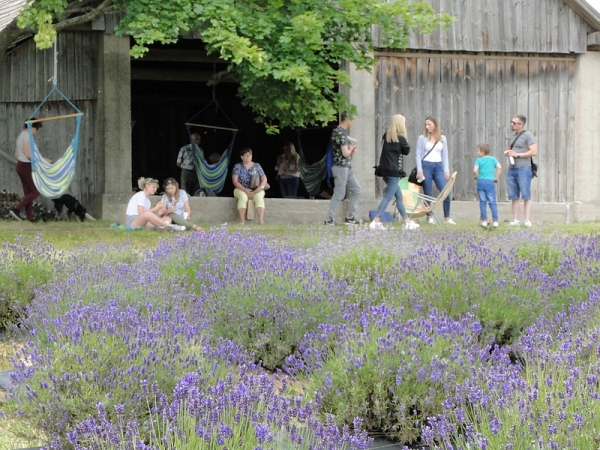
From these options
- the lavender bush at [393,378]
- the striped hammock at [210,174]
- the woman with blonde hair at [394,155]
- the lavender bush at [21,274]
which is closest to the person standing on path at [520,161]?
the woman with blonde hair at [394,155]

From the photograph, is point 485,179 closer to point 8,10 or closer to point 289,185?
point 289,185

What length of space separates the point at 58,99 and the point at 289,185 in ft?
15.7

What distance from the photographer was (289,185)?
64.9ft

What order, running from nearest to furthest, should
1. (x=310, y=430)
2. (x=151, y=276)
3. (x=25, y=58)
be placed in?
(x=310, y=430) < (x=151, y=276) < (x=25, y=58)

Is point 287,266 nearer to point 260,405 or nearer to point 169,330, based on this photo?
point 169,330

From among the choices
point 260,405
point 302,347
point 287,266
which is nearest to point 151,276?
point 287,266

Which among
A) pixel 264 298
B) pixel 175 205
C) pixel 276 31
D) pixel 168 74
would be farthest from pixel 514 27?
pixel 264 298

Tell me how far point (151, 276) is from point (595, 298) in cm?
282

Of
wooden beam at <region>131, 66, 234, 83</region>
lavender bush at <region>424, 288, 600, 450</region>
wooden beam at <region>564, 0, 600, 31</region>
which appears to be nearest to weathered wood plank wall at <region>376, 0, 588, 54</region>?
wooden beam at <region>564, 0, 600, 31</region>

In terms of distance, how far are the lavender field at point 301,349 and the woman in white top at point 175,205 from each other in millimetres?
5592

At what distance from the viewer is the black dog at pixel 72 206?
1647cm

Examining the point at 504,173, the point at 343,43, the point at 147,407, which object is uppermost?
the point at 343,43

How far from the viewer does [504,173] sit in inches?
715

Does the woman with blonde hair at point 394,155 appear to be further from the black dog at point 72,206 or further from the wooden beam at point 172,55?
the wooden beam at point 172,55
